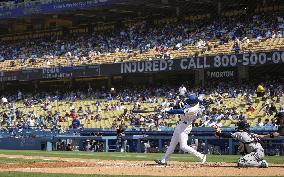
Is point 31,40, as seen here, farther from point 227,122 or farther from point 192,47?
point 227,122

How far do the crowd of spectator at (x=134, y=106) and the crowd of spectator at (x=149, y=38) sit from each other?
235cm

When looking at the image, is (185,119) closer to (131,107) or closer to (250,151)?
(250,151)

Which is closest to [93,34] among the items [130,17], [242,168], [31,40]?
[130,17]

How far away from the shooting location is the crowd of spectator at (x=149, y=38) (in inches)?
1487

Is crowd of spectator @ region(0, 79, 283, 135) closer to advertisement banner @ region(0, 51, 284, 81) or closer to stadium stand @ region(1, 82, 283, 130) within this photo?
stadium stand @ region(1, 82, 283, 130)

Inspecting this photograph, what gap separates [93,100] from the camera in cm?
4225

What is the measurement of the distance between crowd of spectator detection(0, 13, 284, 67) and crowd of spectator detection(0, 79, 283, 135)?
2345 mm

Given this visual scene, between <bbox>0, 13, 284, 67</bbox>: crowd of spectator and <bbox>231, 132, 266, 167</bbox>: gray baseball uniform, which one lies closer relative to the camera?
<bbox>231, 132, 266, 167</bbox>: gray baseball uniform

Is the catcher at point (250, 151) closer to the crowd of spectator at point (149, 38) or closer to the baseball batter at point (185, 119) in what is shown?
the baseball batter at point (185, 119)

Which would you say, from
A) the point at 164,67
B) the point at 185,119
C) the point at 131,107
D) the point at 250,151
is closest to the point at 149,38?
the point at 164,67

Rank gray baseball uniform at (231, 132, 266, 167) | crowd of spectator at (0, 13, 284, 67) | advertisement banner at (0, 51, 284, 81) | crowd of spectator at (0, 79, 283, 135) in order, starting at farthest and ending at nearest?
1. crowd of spectator at (0, 13, 284, 67)
2. advertisement banner at (0, 51, 284, 81)
3. crowd of spectator at (0, 79, 283, 135)
4. gray baseball uniform at (231, 132, 266, 167)

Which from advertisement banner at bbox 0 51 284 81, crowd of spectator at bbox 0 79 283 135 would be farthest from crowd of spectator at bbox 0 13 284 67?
crowd of spectator at bbox 0 79 283 135

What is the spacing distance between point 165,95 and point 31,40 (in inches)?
724

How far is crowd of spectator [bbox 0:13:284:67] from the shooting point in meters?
37.8
